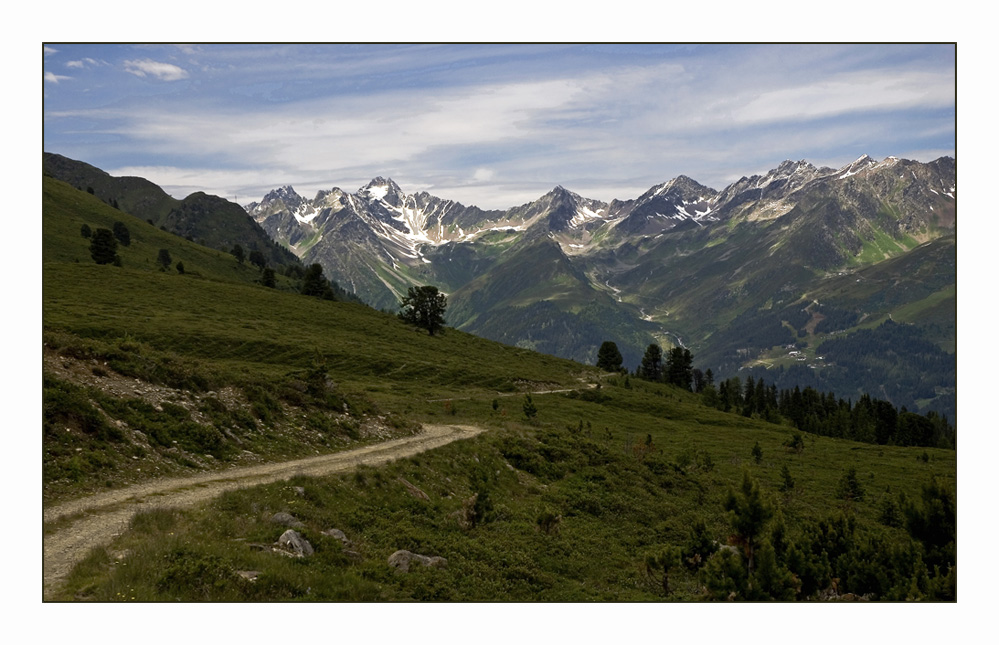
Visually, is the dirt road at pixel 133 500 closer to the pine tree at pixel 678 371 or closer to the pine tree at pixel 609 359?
the pine tree at pixel 609 359

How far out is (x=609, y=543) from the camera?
112ft

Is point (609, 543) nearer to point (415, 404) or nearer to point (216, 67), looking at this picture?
point (216, 67)

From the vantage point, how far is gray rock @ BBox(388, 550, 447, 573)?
21875mm

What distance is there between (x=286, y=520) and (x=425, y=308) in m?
121

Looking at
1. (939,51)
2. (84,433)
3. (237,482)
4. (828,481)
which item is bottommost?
(828,481)

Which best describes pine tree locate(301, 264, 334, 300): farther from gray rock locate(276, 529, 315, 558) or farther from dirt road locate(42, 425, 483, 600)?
gray rock locate(276, 529, 315, 558)

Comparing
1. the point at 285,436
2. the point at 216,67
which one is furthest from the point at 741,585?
the point at 216,67

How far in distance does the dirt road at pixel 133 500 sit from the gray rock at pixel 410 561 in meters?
8.26

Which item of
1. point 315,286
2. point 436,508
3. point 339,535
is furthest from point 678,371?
point 339,535

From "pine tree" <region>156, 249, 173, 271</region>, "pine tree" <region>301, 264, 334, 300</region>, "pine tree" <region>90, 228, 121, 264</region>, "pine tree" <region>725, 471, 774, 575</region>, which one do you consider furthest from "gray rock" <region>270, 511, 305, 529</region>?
"pine tree" <region>156, 249, 173, 271</region>

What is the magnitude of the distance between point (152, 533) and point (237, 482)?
7384mm

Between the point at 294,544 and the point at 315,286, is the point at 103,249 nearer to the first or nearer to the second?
the point at 315,286

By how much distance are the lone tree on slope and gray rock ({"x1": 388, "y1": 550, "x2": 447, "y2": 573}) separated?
118 metres

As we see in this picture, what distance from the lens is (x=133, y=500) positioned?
23.8m
